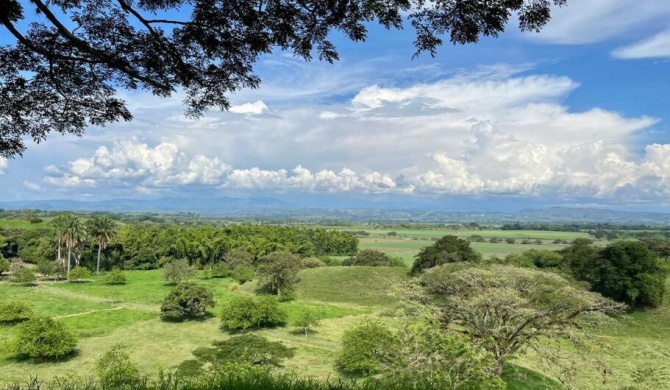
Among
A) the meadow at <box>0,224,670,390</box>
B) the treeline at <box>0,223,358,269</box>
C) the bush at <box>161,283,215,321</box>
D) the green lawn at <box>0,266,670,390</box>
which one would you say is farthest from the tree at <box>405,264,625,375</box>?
the treeline at <box>0,223,358,269</box>

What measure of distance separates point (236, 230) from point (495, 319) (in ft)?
286

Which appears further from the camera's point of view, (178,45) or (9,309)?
(9,309)

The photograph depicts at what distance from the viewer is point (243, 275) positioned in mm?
74625

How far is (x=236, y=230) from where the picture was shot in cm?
10519

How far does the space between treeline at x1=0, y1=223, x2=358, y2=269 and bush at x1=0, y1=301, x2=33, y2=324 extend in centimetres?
4214

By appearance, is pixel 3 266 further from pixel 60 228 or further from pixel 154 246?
pixel 154 246

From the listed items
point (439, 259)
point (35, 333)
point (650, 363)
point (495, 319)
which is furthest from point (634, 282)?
point (35, 333)

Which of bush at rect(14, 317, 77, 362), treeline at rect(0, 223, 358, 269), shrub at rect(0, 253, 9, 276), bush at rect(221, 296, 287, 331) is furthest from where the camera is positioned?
treeline at rect(0, 223, 358, 269)

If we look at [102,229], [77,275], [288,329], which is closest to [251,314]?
[288,329]

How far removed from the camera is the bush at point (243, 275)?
7406 cm

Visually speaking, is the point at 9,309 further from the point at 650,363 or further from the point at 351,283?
the point at 650,363

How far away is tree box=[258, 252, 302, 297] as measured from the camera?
6003 cm

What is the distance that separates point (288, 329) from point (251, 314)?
170 inches

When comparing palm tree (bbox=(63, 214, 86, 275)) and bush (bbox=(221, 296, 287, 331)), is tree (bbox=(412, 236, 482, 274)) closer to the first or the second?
bush (bbox=(221, 296, 287, 331))
